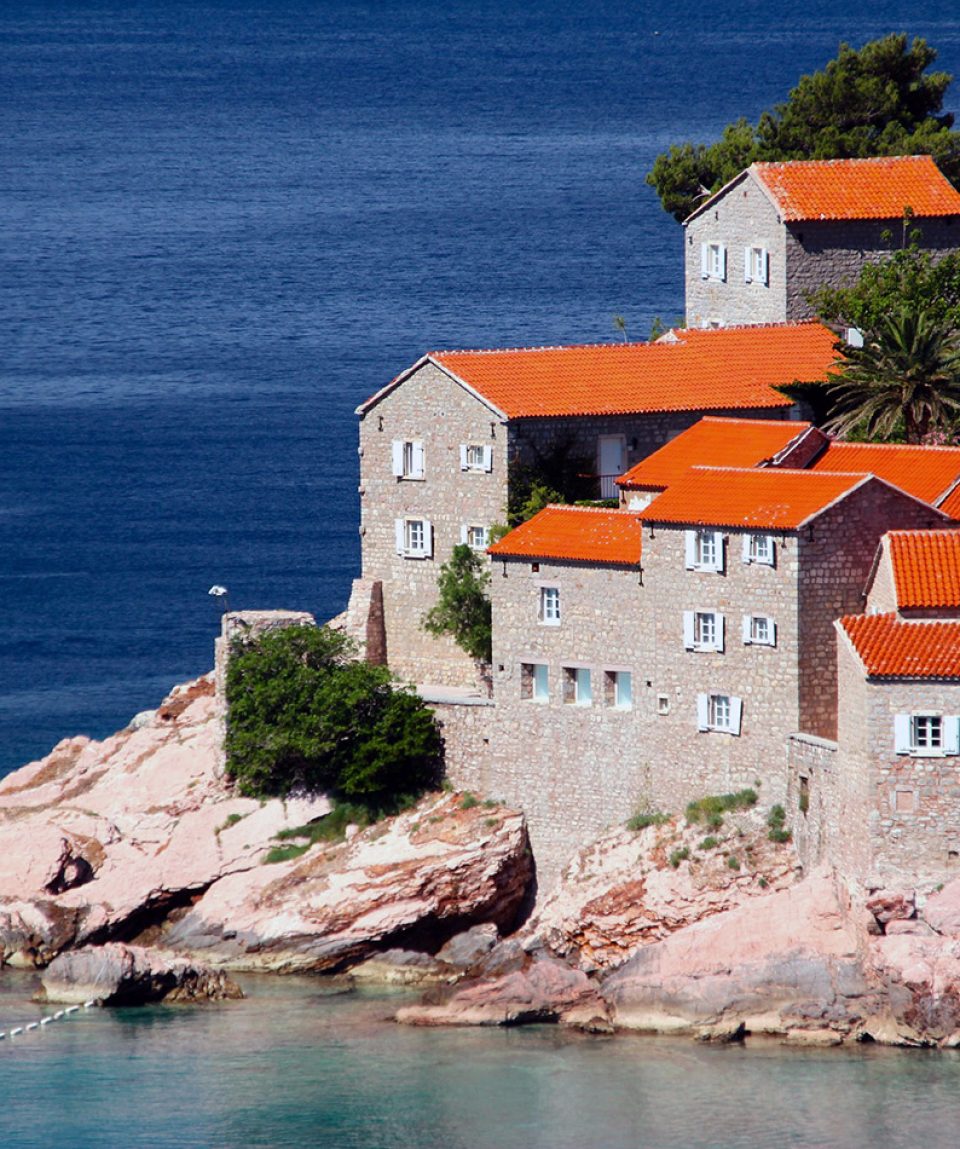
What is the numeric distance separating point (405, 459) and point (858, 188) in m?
17.9

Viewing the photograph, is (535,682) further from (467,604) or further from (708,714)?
(708,714)

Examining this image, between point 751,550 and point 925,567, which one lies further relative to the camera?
point 751,550

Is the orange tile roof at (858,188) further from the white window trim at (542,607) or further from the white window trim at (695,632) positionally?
the white window trim at (695,632)

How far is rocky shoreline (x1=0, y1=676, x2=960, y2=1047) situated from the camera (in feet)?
204

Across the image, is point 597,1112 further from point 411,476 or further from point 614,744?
point 411,476

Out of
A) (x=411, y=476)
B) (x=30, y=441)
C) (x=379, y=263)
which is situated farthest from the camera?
(x=379, y=263)

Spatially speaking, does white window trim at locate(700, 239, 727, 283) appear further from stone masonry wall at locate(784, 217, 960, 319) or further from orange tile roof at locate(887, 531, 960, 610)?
orange tile roof at locate(887, 531, 960, 610)

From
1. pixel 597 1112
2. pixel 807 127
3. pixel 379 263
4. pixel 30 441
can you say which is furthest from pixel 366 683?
pixel 379 263

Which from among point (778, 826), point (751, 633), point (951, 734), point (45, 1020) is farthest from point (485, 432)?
point (45, 1020)

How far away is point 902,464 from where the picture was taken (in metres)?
69.1

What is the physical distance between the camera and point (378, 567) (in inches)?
3014

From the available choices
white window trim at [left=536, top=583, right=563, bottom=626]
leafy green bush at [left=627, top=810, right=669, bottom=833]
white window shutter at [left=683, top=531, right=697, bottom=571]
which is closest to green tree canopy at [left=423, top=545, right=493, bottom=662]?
white window trim at [left=536, top=583, right=563, bottom=626]

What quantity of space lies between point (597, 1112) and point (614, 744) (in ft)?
38.4

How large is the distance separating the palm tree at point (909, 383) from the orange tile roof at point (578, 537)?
8117 mm
